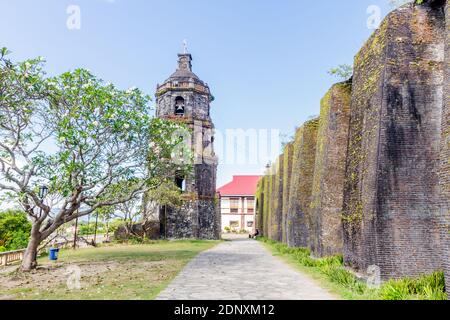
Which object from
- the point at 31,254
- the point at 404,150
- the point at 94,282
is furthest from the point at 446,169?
the point at 31,254

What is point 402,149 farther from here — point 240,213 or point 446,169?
point 240,213

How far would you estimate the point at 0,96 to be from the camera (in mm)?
11914

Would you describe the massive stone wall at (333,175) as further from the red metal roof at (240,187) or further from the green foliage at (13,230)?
the red metal roof at (240,187)

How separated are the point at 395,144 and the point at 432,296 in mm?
3537

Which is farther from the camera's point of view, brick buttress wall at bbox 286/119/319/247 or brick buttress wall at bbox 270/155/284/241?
brick buttress wall at bbox 270/155/284/241

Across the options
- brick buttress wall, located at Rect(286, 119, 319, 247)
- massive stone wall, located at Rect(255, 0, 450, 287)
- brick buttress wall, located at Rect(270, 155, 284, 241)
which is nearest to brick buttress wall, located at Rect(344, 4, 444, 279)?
massive stone wall, located at Rect(255, 0, 450, 287)

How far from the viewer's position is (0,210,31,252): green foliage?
23.0 meters

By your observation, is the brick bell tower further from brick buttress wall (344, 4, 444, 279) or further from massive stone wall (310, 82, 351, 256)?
brick buttress wall (344, 4, 444, 279)

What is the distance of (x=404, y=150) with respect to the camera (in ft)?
29.2

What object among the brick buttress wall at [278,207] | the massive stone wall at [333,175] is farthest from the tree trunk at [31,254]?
the brick buttress wall at [278,207]

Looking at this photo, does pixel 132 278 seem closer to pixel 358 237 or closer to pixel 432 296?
pixel 358 237

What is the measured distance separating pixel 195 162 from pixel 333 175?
64.7ft

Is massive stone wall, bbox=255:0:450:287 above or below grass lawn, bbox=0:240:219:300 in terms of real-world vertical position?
above

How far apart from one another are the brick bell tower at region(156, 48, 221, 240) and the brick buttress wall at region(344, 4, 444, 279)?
2361cm
